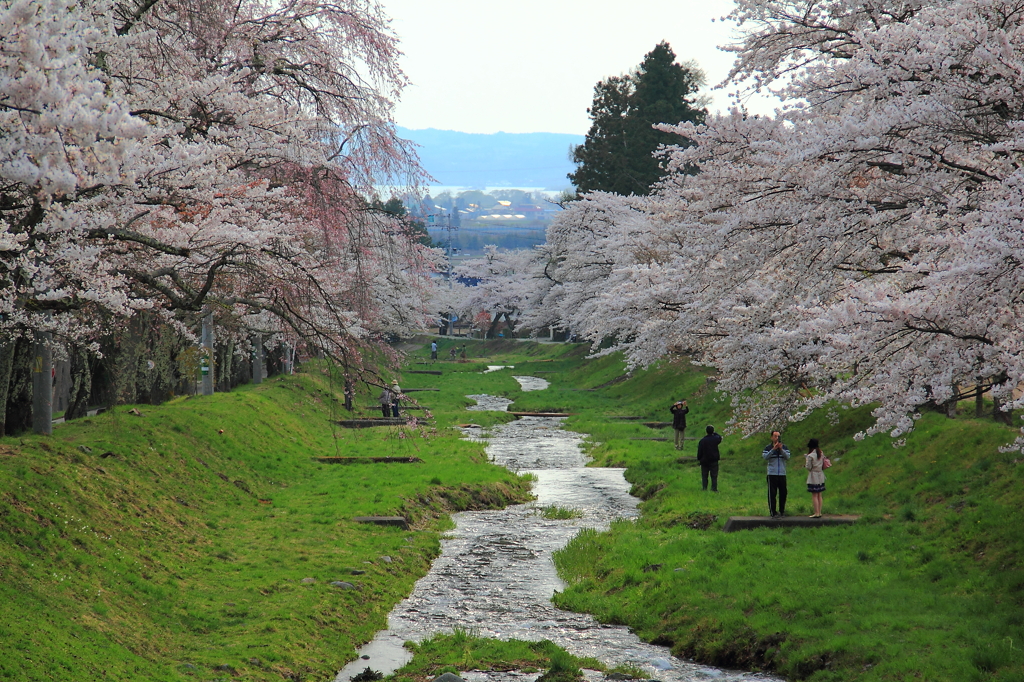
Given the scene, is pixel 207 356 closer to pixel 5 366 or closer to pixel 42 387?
pixel 42 387

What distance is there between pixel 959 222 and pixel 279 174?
38.3 ft

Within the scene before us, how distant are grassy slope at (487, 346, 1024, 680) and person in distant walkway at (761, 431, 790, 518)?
2.23 ft

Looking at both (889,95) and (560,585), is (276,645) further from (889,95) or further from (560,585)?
(889,95)

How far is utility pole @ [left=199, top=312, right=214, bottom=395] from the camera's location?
24584 millimetres

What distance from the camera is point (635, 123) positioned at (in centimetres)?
6612

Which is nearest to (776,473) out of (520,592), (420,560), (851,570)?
(851,570)

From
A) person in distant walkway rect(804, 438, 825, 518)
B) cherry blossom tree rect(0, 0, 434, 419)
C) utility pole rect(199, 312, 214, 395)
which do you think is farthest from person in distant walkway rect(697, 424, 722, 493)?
utility pole rect(199, 312, 214, 395)

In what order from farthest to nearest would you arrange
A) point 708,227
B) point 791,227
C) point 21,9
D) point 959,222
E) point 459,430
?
point 459,430
point 708,227
point 791,227
point 959,222
point 21,9

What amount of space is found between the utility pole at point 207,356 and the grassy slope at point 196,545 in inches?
54.7

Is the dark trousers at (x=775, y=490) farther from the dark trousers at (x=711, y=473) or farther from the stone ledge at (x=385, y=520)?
the stone ledge at (x=385, y=520)

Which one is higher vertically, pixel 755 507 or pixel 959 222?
pixel 959 222

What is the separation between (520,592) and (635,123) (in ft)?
183

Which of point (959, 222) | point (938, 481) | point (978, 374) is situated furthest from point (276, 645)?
point (938, 481)

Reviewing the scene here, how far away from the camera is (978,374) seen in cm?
962
